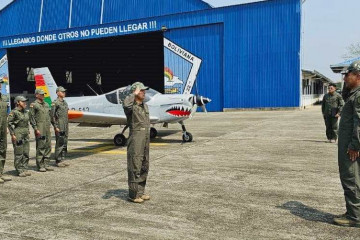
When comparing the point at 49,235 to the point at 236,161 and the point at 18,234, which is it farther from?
the point at 236,161

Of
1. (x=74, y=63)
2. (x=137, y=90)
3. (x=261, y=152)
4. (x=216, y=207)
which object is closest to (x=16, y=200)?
(x=137, y=90)

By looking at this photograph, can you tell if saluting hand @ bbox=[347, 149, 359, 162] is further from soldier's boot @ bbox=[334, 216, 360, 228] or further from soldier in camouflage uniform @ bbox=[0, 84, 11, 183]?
soldier in camouflage uniform @ bbox=[0, 84, 11, 183]

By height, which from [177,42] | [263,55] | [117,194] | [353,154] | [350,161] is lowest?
[117,194]

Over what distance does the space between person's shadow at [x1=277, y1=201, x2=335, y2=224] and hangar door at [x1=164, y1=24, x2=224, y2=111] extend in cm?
2446

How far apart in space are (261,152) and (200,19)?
2232 cm

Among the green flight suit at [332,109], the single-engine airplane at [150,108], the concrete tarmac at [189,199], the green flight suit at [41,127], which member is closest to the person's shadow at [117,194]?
the concrete tarmac at [189,199]

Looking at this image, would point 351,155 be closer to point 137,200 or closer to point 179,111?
point 137,200

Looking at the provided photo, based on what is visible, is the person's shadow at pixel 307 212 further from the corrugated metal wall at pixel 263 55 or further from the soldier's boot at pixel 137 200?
the corrugated metal wall at pixel 263 55

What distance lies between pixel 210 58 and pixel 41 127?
76.1 ft

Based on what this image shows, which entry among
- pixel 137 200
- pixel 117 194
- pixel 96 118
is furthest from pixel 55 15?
pixel 137 200

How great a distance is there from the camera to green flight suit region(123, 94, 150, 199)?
17.9ft

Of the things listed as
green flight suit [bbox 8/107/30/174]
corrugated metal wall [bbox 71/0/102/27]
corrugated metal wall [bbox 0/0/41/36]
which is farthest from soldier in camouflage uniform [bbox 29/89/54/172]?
corrugated metal wall [bbox 0/0/41/36]

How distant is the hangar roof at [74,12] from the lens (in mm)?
31766

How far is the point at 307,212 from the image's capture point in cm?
488
